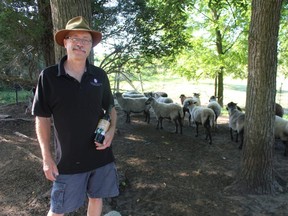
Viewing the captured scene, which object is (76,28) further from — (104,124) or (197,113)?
(197,113)

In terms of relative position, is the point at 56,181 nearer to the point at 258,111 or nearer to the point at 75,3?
the point at 75,3

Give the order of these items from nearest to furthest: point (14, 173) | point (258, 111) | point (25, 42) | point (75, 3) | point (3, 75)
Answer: point (75, 3), point (258, 111), point (14, 173), point (25, 42), point (3, 75)

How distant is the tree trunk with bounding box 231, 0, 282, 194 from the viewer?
503cm

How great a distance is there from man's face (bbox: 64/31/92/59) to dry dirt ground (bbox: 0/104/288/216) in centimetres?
246

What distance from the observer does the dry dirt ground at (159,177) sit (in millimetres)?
4812

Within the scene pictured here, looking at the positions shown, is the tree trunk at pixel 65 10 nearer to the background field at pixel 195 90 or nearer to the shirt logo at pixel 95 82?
the shirt logo at pixel 95 82

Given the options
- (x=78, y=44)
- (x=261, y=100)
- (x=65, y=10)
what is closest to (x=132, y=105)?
(x=261, y=100)

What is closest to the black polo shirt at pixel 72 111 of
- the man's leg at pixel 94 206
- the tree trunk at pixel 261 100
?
the man's leg at pixel 94 206

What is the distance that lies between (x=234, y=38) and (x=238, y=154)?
445 inches

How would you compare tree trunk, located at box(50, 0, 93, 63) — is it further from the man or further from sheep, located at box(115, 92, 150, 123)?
sheep, located at box(115, 92, 150, 123)

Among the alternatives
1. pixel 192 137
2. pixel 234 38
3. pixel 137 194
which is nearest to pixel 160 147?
pixel 192 137

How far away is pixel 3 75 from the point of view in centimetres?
1003

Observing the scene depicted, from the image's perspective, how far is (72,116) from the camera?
3014 mm

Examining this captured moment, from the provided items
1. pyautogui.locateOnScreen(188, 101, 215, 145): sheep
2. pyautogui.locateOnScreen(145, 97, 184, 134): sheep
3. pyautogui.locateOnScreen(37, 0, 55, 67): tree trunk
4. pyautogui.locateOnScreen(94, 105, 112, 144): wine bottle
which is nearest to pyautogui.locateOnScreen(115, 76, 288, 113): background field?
pyautogui.locateOnScreen(145, 97, 184, 134): sheep
